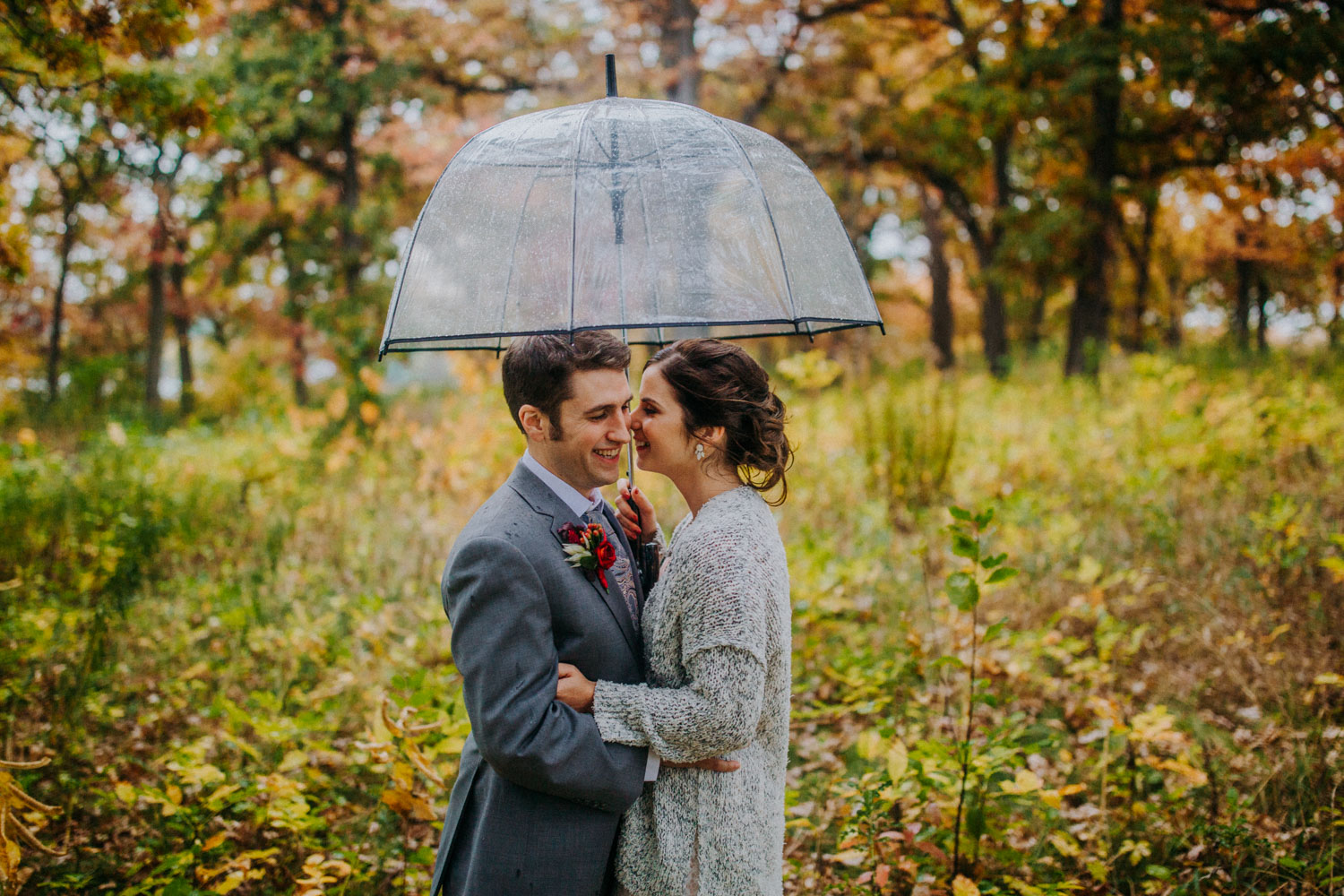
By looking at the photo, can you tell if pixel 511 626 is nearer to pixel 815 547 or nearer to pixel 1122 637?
pixel 815 547

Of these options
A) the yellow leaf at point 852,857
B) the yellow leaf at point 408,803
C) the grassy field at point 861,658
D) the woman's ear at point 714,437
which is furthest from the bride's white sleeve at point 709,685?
the yellow leaf at point 408,803

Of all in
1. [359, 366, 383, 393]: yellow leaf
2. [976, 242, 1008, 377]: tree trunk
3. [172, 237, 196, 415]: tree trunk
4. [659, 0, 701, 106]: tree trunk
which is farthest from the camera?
[172, 237, 196, 415]: tree trunk

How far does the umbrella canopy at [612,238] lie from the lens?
6.08 ft

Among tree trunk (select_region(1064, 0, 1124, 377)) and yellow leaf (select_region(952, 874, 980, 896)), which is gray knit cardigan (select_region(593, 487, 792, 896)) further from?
tree trunk (select_region(1064, 0, 1124, 377))

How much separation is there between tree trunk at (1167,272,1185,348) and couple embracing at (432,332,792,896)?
2366 centimetres

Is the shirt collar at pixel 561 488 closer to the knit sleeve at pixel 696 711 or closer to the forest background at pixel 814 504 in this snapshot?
the knit sleeve at pixel 696 711

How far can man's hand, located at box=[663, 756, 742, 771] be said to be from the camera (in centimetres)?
178

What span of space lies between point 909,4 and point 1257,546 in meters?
13.5

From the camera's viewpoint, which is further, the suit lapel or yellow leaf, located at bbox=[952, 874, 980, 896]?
yellow leaf, located at bbox=[952, 874, 980, 896]

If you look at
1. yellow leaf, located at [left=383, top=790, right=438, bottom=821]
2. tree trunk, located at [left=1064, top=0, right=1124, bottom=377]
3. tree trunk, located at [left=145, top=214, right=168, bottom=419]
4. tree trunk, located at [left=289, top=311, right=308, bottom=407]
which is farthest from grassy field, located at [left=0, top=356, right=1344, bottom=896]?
tree trunk, located at [left=145, top=214, right=168, bottom=419]

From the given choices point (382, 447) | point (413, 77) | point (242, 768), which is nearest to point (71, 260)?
point (413, 77)

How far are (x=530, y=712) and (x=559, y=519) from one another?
45 centimetres

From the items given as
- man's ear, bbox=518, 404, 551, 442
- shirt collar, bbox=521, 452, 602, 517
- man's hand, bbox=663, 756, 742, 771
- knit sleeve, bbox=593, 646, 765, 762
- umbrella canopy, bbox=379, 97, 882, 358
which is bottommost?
man's hand, bbox=663, 756, 742, 771

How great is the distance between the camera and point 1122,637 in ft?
13.2
